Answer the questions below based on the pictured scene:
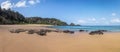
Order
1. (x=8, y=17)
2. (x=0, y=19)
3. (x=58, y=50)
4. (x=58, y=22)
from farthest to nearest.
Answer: (x=58, y=22), (x=8, y=17), (x=0, y=19), (x=58, y=50)

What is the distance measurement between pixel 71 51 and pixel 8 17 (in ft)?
137

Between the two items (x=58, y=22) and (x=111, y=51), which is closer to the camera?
(x=111, y=51)

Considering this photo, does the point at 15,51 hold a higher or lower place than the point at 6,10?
lower

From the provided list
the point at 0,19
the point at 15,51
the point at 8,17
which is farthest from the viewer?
the point at 8,17

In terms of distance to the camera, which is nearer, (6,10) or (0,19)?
(0,19)

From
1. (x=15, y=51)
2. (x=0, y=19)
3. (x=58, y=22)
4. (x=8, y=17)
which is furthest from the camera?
(x=58, y=22)

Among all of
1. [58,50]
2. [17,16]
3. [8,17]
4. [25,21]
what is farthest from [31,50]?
[25,21]

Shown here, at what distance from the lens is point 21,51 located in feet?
26.4

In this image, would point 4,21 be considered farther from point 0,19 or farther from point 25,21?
point 25,21

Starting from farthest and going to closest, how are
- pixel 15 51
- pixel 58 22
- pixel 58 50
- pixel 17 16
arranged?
1. pixel 58 22
2. pixel 17 16
3. pixel 58 50
4. pixel 15 51

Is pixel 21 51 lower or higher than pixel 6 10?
lower

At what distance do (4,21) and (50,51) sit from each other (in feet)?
→ 118

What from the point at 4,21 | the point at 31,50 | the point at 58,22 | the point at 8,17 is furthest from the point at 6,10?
the point at 31,50

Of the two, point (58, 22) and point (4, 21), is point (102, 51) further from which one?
point (58, 22)
